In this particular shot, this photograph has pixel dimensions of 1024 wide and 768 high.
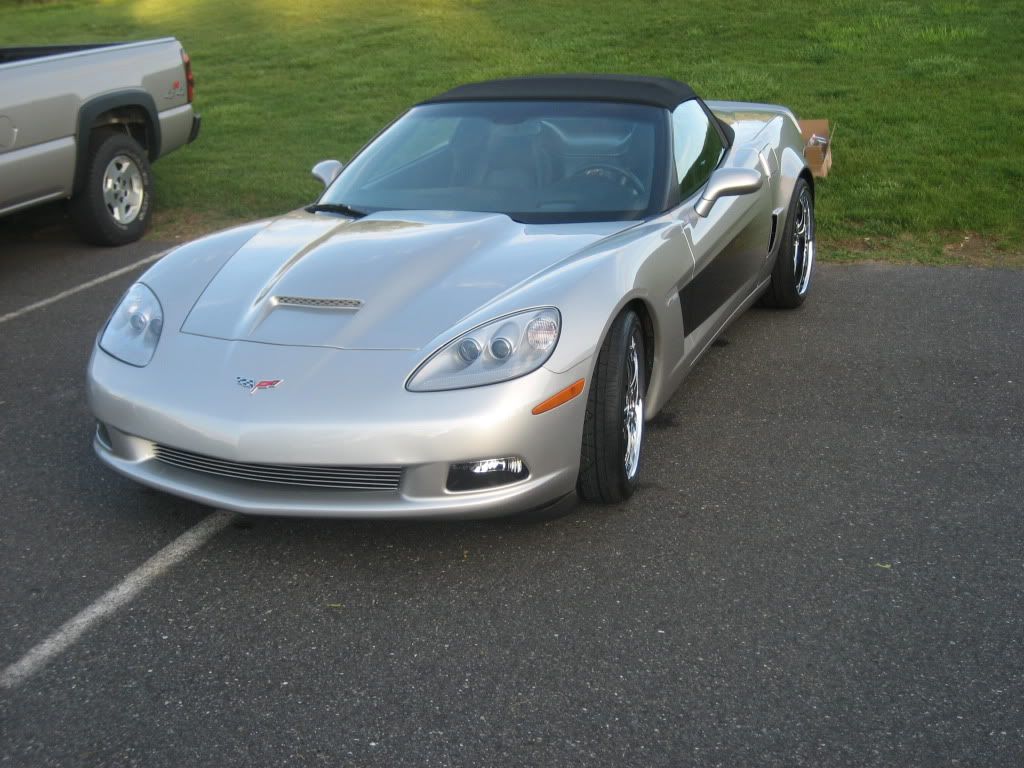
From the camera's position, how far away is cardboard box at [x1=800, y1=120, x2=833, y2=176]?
8.97 meters

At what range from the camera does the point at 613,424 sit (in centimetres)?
389

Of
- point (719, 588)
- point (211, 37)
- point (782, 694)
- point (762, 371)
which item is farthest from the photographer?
point (211, 37)

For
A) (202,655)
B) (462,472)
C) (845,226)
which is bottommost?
(845,226)

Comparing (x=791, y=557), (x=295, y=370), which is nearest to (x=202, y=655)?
(x=295, y=370)

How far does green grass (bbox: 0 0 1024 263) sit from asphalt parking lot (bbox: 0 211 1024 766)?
12.9ft

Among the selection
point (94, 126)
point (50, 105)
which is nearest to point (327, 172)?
point (50, 105)

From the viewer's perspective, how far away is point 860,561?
3.74m

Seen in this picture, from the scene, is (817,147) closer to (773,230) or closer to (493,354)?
(773,230)

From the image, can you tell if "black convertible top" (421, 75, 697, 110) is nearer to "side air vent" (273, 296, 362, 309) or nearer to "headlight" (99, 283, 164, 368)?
"side air vent" (273, 296, 362, 309)

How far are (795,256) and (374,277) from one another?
3169mm

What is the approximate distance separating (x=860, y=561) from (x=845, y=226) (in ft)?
16.9

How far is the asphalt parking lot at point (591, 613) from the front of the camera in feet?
9.50

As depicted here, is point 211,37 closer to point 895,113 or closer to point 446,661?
point 895,113

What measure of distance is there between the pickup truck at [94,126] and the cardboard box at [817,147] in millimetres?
4879
